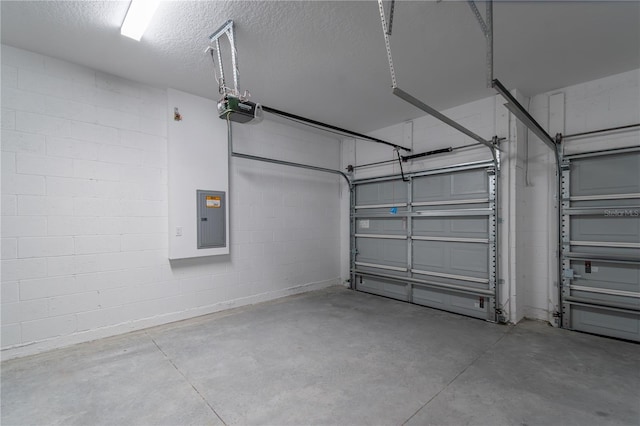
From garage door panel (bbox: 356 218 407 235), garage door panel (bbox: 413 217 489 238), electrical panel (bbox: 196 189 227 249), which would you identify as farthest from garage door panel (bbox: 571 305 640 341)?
electrical panel (bbox: 196 189 227 249)

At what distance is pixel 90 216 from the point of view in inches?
118

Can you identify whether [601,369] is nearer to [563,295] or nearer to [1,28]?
[563,295]

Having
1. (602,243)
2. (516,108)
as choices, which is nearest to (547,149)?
(602,243)

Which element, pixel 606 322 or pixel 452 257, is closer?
pixel 606 322

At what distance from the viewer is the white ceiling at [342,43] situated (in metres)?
2.19

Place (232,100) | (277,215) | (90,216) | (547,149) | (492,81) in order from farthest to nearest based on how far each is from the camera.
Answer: (277,215) → (547,149) → (90,216) → (232,100) → (492,81)

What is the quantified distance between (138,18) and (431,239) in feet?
13.6

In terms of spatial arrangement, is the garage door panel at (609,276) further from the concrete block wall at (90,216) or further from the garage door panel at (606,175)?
the concrete block wall at (90,216)

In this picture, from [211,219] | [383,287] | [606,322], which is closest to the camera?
[606,322]

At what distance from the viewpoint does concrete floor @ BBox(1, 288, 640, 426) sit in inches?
73.3

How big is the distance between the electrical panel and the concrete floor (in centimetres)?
104

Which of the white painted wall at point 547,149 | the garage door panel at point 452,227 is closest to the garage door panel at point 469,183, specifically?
the garage door panel at point 452,227

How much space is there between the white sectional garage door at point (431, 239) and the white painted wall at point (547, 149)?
1.64ft

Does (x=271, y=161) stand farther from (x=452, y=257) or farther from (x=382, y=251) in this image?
(x=452, y=257)
